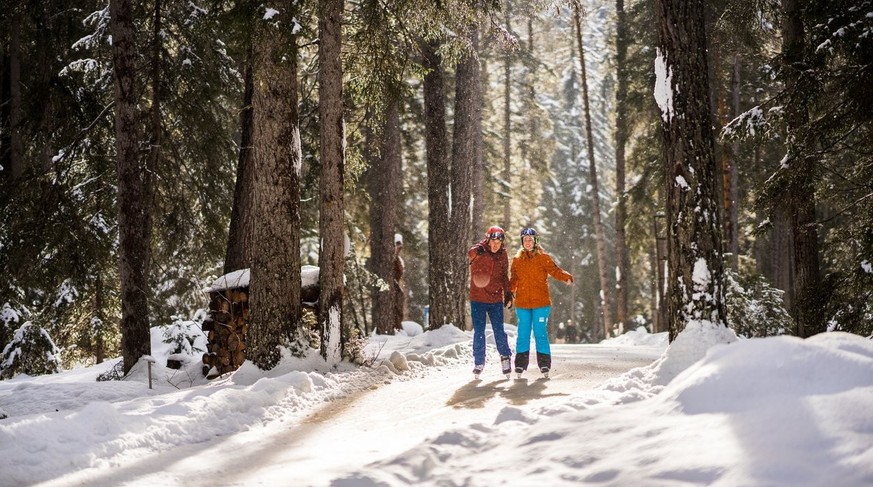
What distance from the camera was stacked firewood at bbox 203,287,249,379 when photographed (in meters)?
11.4

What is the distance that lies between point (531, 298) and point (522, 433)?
4.03 metres

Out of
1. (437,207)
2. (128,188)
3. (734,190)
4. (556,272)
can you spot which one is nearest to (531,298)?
(556,272)

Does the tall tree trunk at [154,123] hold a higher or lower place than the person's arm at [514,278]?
higher

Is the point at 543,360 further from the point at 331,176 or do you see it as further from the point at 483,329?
the point at 331,176

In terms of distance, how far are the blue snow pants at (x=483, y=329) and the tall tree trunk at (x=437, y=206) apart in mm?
4913

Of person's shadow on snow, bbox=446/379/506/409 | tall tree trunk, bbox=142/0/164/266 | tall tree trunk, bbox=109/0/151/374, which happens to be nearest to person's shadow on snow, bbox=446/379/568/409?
person's shadow on snow, bbox=446/379/506/409

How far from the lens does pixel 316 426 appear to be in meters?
6.91

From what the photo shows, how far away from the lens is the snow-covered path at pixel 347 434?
4926 mm

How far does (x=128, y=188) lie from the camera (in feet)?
37.0

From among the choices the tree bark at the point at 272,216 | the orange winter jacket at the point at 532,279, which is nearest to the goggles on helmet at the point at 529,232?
the orange winter jacket at the point at 532,279

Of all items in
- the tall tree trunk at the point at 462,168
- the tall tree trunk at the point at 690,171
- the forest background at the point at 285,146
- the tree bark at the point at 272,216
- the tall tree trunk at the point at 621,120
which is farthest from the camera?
the tall tree trunk at the point at 621,120

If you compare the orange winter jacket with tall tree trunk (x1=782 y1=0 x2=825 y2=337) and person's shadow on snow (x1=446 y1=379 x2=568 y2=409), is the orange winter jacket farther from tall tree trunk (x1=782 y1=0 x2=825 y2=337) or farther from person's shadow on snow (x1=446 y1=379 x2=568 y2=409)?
tall tree trunk (x1=782 y1=0 x2=825 y2=337)

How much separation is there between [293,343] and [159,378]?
Answer: 3.19 m

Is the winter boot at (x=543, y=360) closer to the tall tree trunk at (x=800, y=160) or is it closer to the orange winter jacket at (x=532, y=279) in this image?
the orange winter jacket at (x=532, y=279)
